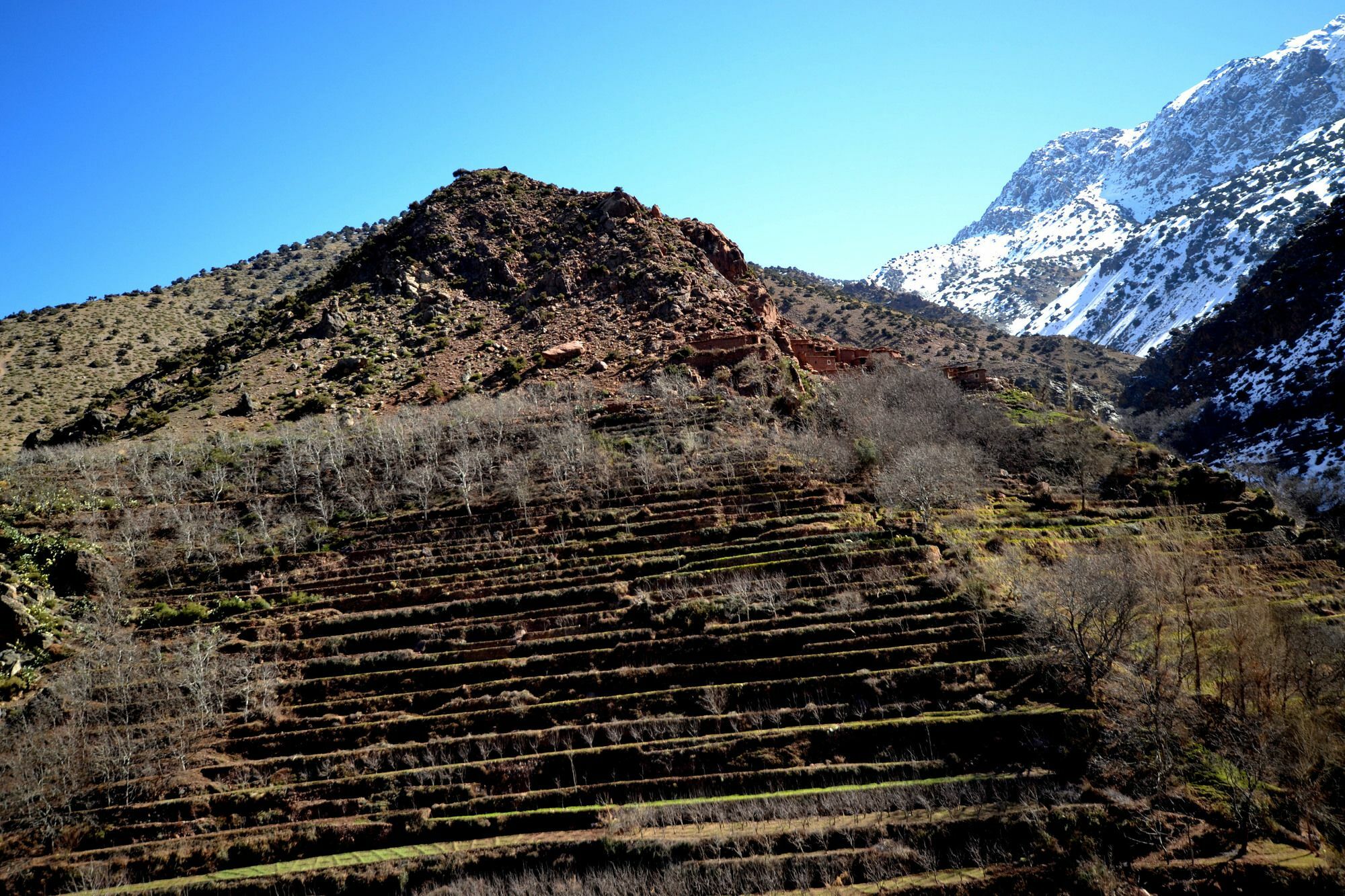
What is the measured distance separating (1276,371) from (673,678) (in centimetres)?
7400

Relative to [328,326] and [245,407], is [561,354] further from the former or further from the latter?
[245,407]

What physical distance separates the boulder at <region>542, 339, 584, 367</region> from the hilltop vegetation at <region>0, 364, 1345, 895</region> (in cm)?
1368

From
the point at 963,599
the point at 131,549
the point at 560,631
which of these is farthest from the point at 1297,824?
the point at 131,549

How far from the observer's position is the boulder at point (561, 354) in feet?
198

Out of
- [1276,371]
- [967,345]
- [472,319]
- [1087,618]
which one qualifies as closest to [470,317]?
[472,319]

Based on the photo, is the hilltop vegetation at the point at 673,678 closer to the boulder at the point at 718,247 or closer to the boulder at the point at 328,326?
the boulder at the point at 328,326

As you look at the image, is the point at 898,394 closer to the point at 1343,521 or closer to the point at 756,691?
the point at 1343,521

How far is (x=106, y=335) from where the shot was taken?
74812 mm

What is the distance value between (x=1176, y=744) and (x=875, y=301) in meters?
139

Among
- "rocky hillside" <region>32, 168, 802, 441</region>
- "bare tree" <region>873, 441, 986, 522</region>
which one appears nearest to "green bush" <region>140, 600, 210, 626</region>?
"rocky hillside" <region>32, 168, 802, 441</region>

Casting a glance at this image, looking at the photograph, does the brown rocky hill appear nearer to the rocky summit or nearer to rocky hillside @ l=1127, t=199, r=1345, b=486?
rocky hillside @ l=1127, t=199, r=1345, b=486

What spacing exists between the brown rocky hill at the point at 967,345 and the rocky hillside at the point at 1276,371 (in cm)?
967

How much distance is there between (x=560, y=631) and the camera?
107 feet

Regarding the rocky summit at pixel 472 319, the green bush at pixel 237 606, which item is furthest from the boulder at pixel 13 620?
the rocky summit at pixel 472 319
